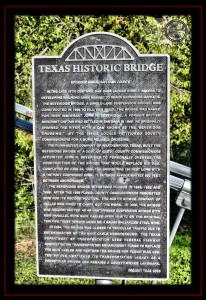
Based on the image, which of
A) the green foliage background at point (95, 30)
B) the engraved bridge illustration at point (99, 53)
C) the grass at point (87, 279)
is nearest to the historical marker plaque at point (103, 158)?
the engraved bridge illustration at point (99, 53)

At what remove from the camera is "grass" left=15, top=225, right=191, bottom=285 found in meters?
5.04

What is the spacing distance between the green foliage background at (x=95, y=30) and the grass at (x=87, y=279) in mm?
467

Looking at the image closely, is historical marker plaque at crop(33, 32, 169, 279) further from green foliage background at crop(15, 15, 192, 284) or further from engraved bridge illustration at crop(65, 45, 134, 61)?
green foliage background at crop(15, 15, 192, 284)

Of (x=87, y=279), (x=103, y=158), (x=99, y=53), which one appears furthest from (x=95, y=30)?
(x=87, y=279)

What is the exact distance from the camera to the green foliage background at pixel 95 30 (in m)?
5.16

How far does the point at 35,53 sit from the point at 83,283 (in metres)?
3.35

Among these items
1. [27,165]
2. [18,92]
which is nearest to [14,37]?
[18,92]

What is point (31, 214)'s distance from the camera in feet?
17.7

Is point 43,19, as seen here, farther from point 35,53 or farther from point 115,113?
point 115,113

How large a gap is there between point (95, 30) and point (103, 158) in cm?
235

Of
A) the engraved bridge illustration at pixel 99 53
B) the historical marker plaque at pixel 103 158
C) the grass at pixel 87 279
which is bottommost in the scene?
the grass at pixel 87 279

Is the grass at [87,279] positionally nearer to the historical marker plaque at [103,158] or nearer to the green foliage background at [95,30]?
the green foliage background at [95,30]

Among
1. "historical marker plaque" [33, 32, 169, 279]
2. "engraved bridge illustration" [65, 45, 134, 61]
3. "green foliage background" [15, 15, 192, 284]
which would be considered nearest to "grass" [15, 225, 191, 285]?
"green foliage background" [15, 15, 192, 284]

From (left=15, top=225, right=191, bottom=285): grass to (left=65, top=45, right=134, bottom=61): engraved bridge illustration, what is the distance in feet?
9.60
